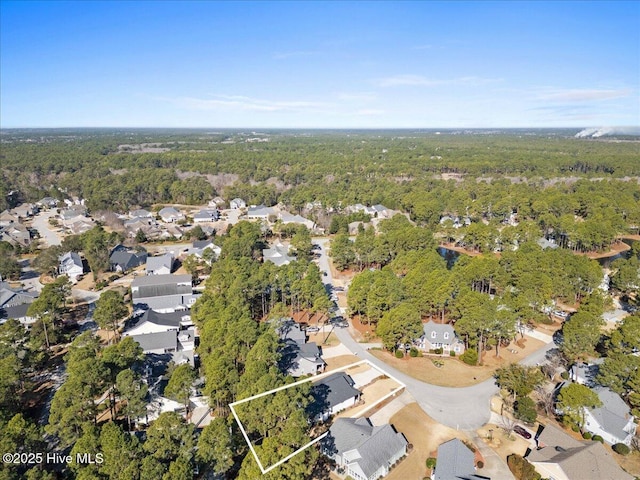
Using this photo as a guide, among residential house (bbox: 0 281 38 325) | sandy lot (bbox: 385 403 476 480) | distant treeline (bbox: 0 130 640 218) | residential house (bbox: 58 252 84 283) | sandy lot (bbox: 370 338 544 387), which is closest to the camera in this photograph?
sandy lot (bbox: 385 403 476 480)

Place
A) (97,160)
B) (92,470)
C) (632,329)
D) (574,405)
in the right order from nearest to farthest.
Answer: (92,470), (574,405), (632,329), (97,160)

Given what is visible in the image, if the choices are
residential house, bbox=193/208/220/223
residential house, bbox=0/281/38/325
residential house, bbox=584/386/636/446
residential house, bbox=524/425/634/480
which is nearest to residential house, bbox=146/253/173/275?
residential house, bbox=0/281/38/325

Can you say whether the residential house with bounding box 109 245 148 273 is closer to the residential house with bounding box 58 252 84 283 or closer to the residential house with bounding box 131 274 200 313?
the residential house with bounding box 58 252 84 283

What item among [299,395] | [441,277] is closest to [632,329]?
[441,277]

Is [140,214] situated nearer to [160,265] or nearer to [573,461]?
[160,265]

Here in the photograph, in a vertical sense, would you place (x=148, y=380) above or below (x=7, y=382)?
below

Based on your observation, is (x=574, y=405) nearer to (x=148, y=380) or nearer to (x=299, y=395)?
(x=299, y=395)
